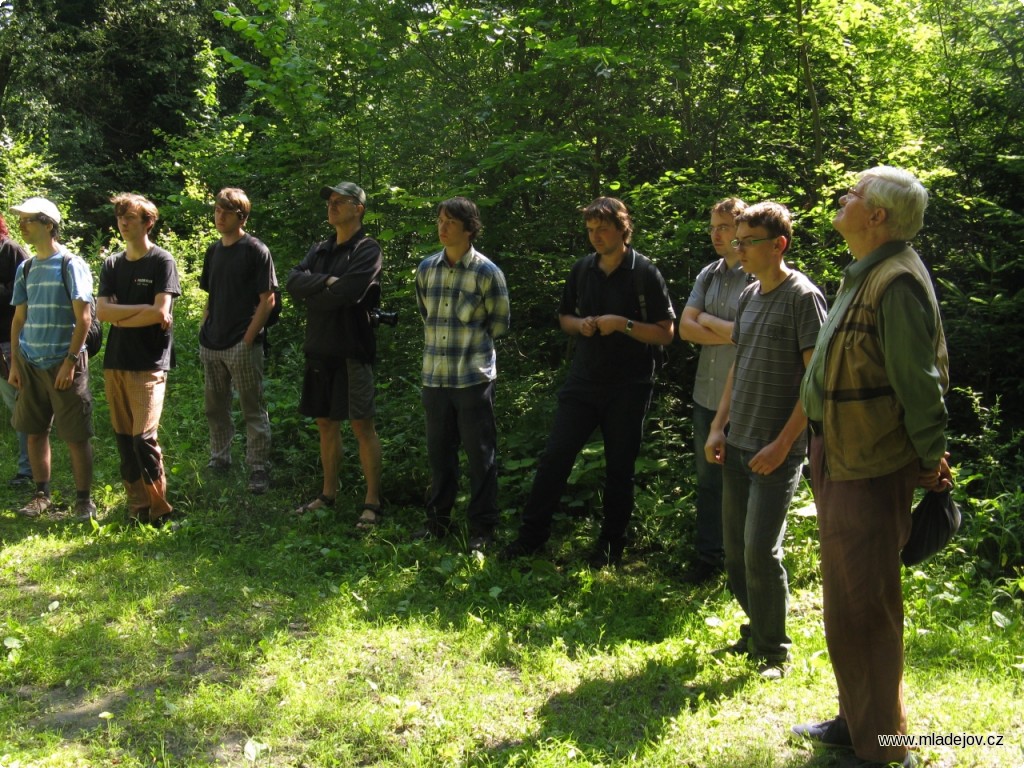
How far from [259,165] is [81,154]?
43.2ft

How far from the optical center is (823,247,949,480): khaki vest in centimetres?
299

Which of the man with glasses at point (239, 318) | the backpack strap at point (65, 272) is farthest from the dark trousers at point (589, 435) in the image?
the backpack strap at point (65, 272)

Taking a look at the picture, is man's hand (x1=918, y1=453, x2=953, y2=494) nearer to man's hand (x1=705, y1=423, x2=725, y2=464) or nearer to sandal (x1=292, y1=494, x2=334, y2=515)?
man's hand (x1=705, y1=423, x2=725, y2=464)

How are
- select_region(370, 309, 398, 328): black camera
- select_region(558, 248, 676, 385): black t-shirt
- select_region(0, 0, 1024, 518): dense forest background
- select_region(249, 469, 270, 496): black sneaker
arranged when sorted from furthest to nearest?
select_region(0, 0, 1024, 518): dense forest background < select_region(249, 469, 270, 496): black sneaker < select_region(370, 309, 398, 328): black camera < select_region(558, 248, 676, 385): black t-shirt

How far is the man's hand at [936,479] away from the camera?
305 centimetres

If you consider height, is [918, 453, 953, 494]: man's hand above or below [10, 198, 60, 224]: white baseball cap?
below

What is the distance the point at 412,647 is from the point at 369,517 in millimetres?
1899

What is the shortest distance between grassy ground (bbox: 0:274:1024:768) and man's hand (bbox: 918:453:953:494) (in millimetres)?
1049

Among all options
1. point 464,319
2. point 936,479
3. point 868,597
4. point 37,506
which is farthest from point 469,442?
point 37,506

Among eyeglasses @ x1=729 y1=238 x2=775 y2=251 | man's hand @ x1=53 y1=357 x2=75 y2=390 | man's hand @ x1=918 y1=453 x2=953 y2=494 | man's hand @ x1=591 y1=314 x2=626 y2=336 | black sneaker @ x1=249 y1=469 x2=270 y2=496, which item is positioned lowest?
black sneaker @ x1=249 y1=469 x2=270 y2=496

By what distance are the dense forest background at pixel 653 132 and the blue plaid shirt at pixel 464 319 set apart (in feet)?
3.84

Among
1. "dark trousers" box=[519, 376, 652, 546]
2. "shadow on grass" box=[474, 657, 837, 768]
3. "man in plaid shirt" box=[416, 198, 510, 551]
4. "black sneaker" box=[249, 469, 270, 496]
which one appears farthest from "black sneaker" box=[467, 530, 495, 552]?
"black sneaker" box=[249, 469, 270, 496]

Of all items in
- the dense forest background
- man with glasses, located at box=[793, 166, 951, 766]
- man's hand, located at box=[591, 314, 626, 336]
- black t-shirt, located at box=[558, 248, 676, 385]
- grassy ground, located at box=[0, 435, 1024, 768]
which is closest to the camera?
man with glasses, located at box=[793, 166, 951, 766]

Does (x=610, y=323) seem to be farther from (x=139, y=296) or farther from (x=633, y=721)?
(x=139, y=296)
